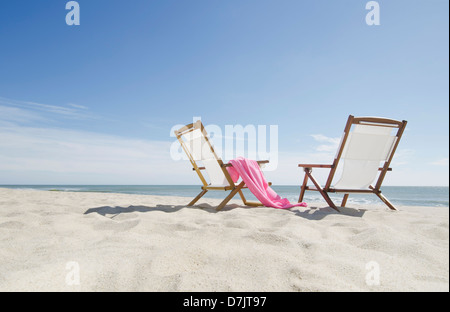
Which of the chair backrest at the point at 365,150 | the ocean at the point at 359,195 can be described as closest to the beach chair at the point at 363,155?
the chair backrest at the point at 365,150

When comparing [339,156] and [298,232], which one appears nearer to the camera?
[298,232]

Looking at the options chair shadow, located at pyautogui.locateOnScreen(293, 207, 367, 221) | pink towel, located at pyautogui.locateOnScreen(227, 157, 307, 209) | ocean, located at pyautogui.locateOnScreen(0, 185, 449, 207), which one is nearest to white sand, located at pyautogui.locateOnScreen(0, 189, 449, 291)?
chair shadow, located at pyautogui.locateOnScreen(293, 207, 367, 221)

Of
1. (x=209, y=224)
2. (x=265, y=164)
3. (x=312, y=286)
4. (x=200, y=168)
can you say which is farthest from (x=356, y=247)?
(x=200, y=168)

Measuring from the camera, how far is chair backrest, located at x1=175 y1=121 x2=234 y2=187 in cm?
407

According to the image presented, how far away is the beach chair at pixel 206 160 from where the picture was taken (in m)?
4.06

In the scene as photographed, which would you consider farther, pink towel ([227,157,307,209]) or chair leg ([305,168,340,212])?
pink towel ([227,157,307,209])

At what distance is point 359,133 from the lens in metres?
3.65

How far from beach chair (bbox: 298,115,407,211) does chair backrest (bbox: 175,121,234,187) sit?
1374 mm

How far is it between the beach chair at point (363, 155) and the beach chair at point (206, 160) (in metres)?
1.09

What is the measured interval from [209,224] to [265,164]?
2105 mm

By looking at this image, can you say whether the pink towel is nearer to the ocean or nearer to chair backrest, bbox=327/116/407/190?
chair backrest, bbox=327/116/407/190
